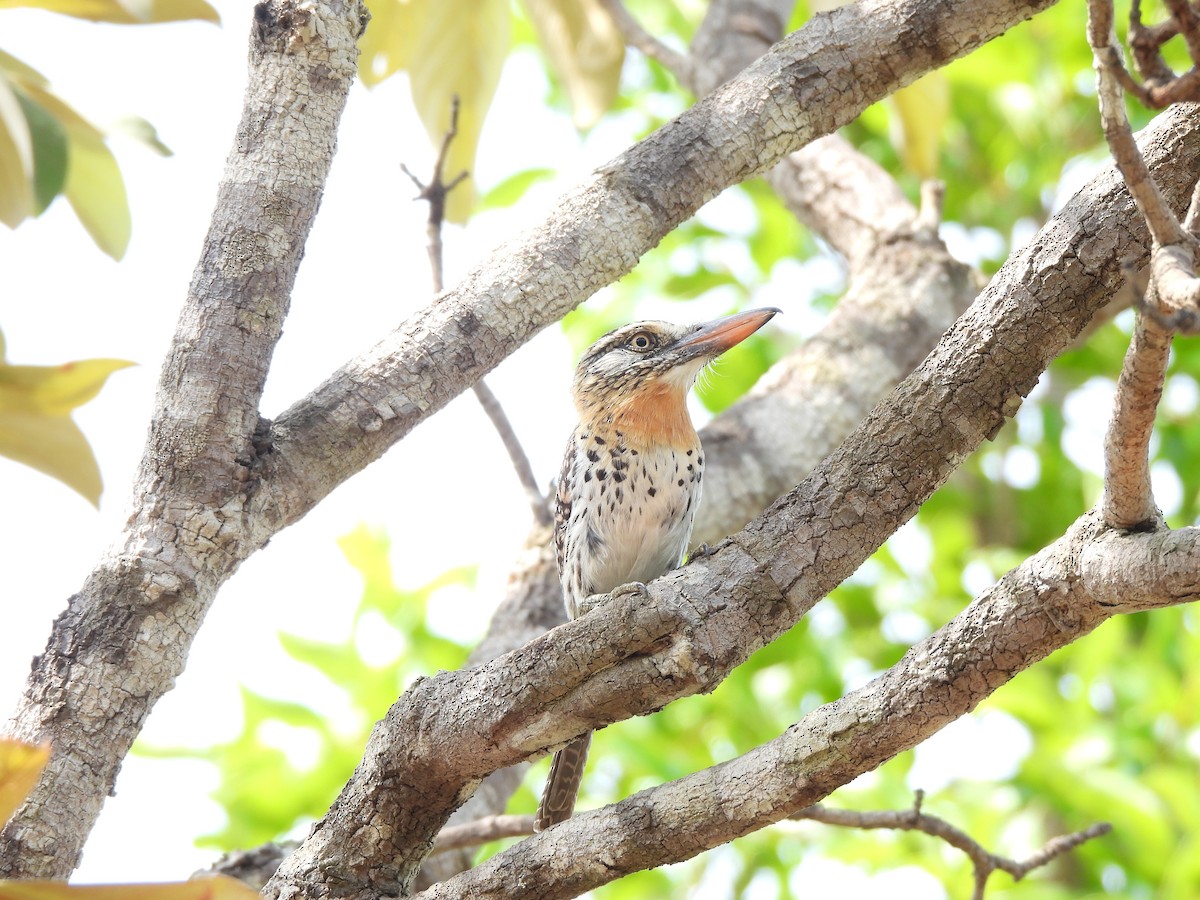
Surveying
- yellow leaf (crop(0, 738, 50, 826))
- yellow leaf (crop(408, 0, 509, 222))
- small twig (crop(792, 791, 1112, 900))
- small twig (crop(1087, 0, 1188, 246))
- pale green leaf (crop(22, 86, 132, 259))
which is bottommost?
yellow leaf (crop(0, 738, 50, 826))

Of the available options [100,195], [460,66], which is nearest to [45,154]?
[100,195]

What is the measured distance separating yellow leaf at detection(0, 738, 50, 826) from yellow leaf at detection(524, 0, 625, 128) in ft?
13.9

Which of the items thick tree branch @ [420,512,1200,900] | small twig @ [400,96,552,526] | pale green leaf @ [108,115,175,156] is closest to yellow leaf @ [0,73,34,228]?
pale green leaf @ [108,115,175,156]

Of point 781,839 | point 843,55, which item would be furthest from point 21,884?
point 781,839

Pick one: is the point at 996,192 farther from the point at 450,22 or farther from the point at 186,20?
the point at 186,20

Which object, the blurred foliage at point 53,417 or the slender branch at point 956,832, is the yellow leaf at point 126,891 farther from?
the slender branch at point 956,832

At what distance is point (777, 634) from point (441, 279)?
1.96 m

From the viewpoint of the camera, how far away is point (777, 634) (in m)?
2.42

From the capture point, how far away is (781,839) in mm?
5652

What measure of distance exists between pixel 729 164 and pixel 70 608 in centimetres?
176

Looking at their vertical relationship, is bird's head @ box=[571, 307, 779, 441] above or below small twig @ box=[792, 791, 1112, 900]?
above

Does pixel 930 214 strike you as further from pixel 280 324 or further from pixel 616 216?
pixel 280 324

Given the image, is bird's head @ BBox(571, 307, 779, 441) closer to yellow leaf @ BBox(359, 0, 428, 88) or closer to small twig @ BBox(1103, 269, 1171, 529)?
yellow leaf @ BBox(359, 0, 428, 88)

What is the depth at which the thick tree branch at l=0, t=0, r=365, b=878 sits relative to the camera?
2.33 meters
